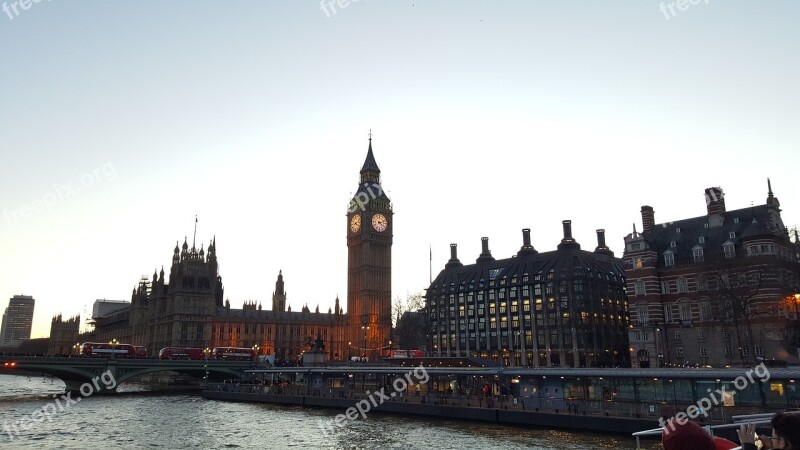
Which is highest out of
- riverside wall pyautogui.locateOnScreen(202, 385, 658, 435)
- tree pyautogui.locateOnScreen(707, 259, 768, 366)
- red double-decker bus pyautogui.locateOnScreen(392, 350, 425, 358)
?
tree pyautogui.locateOnScreen(707, 259, 768, 366)

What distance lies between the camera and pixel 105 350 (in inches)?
4163

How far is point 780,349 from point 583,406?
3209 centimetres

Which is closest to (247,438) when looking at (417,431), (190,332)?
(417,431)

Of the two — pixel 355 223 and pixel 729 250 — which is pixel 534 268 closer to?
pixel 729 250

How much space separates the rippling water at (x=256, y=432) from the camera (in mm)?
47562

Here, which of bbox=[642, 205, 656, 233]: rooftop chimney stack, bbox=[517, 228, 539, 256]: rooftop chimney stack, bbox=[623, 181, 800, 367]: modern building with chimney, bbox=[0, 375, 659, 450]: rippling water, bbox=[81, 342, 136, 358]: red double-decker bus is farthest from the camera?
bbox=[517, 228, 539, 256]: rooftop chimney stack

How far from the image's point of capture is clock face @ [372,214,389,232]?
181163mm

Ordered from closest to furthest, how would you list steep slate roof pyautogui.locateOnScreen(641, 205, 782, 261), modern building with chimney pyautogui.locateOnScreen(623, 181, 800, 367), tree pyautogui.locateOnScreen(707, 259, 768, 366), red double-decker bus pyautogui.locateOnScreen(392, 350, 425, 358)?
tree pyautogui.locateOnScreen(707, 259, 768, 366)
modern building with chimney pyautogui.locateOnScreen(623, 181, 800, 367)
steep slate roof pyautogui.locateOnScreen(641, 205, 782, 261)
red double-decker bus pyautogui.locateOnScreen(392, 350, 425, 358)

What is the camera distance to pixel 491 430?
2135 inches

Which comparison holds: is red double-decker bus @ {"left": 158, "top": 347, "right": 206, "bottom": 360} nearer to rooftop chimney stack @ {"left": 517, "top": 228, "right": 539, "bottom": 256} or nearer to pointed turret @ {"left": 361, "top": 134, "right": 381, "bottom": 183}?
rooftop chimney stack @ {"left": 517, "top": 228, "right": 539, "bottom": 256}

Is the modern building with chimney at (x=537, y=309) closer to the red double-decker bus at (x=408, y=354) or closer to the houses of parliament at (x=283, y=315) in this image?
the red double-decker bus at (x=408, y=354)

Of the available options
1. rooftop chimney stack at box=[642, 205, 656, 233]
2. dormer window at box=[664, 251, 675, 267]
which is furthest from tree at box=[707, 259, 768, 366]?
rooftop chimney stack at box=[642, 205, 656, 233]

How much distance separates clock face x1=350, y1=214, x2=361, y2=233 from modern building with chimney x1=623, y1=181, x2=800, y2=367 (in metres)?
101

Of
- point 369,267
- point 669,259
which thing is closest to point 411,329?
point 369,267
